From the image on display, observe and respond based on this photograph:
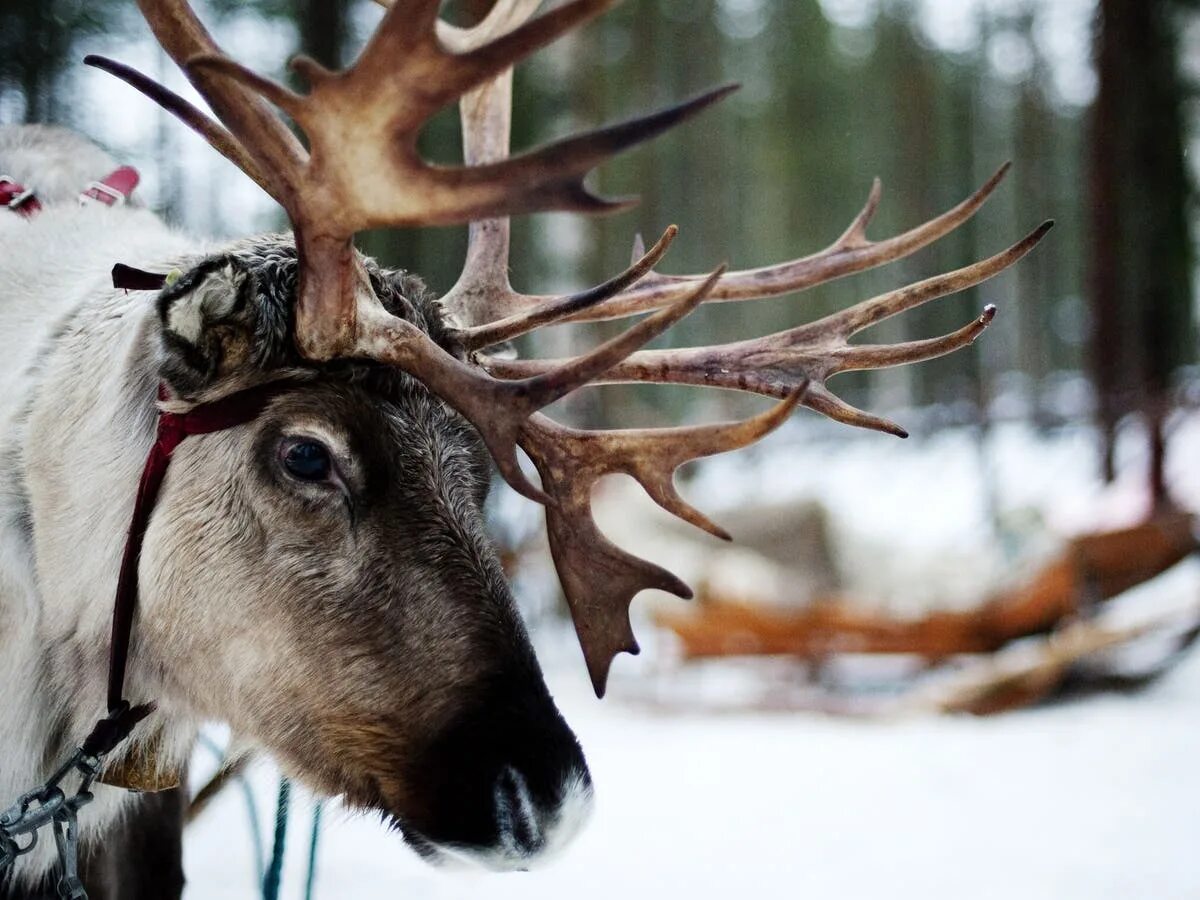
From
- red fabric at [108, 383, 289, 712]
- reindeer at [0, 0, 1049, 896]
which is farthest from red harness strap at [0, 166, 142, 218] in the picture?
red fabric at [108, 383, 289, 712]

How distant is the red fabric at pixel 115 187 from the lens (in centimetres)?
239

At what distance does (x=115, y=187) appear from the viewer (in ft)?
7.91

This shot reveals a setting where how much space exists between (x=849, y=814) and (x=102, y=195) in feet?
12.4

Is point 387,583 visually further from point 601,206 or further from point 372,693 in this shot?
point 601,206

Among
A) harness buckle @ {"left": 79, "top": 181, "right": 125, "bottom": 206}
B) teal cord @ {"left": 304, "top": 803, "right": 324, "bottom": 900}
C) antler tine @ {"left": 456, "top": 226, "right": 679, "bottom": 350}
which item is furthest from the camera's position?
harness buckle @ {"left": 79, "top": 181, "right": 125, "bottom": 206}

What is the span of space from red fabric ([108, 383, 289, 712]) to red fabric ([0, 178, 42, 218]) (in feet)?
2.85

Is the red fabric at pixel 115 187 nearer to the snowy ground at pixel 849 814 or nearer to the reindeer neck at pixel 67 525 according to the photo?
the reindeer neck at pixel 67 525

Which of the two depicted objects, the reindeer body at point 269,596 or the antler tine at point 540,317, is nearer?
the reindeer body at point 269,596

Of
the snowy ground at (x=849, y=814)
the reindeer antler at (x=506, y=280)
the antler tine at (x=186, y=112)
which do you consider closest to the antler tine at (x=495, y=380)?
the reindeer antler at (x=506, y=280)

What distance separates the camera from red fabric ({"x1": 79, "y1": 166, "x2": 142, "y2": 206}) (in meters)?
2.39

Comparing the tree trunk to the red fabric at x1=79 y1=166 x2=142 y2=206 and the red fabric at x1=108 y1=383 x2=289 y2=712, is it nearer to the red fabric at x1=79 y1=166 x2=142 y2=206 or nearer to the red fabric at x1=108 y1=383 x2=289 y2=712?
the red fabric at x1=79 y1=166 x2=142 y2=206

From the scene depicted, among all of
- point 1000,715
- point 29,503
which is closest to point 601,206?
point 29,503

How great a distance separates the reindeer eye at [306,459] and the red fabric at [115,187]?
102 centimetres

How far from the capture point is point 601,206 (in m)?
1.40
